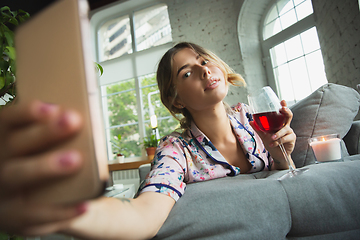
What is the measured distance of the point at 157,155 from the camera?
810 millimetres

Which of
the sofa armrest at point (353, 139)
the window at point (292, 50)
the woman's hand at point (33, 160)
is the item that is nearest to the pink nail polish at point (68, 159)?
the woman's hand at point (33, 160)

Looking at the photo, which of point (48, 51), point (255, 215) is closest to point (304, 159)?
point (255, 215)

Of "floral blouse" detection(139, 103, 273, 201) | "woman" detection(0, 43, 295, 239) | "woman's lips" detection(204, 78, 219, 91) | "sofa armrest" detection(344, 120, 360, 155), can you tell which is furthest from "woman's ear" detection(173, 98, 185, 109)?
"sofa armrest" detection(344, 120, 360, 155)

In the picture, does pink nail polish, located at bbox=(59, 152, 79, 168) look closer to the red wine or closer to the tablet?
the tablet

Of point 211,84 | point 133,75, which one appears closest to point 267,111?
point 211,84

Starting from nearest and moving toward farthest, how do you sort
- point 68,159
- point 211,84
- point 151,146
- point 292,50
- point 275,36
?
1. point 68,159
2. point 211,84
3. point 292,50
4. point 275,36
5. point 151,146

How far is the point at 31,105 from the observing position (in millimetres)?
144

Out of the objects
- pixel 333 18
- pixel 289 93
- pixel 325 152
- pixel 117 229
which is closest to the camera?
pixel 117 229

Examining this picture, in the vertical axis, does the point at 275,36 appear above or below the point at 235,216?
above

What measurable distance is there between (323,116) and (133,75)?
14.3 ft

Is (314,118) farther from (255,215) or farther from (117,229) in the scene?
(117,229)

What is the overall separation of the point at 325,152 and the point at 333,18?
7.81 feet

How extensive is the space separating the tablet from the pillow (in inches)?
39.5

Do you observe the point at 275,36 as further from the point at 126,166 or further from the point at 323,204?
the point at 323,204
